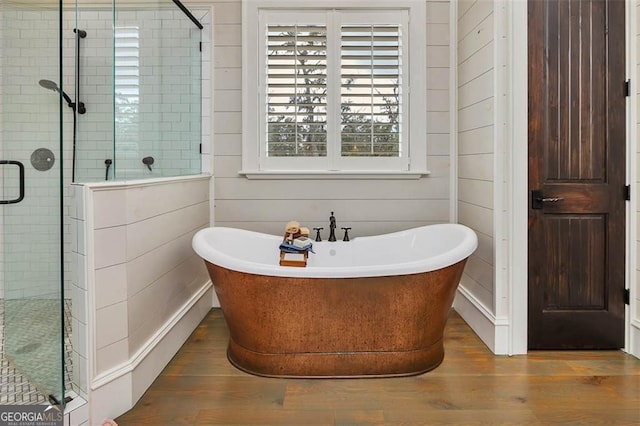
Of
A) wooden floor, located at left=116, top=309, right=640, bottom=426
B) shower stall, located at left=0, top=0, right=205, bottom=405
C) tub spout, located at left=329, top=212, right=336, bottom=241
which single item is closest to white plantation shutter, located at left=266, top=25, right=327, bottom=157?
tub spout, located at left=329, top=212, right=336, bottom=241

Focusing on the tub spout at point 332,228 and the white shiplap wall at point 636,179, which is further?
the tub spout at point 332,228

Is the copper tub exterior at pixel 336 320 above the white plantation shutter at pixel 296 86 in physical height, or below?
below

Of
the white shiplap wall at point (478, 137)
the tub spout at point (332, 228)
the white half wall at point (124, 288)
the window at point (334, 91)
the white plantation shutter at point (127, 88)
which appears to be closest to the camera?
the white half wall at point (124, 288)

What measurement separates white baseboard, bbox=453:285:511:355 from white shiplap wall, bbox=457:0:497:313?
40mm

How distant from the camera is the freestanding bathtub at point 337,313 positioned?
89.6 inches

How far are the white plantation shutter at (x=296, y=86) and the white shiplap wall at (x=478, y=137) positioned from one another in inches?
40.8

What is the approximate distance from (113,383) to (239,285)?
712 millimetres

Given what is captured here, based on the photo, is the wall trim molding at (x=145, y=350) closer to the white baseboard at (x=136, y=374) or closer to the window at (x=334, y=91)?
the white baseboard at (x=136, y=374)

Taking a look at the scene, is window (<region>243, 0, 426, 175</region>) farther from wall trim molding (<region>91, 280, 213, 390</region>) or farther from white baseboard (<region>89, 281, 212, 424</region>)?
white baseboard (<region>89, 281, 212, 424</region>)

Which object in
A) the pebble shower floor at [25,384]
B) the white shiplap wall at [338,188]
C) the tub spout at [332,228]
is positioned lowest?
the pebble shower floor at [25,384]

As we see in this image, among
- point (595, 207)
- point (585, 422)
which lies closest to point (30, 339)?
point (585, 422)

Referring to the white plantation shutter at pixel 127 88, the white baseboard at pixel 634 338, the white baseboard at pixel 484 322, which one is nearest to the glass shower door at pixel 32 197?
the white plantation shutter at pixel 127 88

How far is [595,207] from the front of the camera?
8.80 feet

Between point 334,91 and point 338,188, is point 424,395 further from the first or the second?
point 334,91
